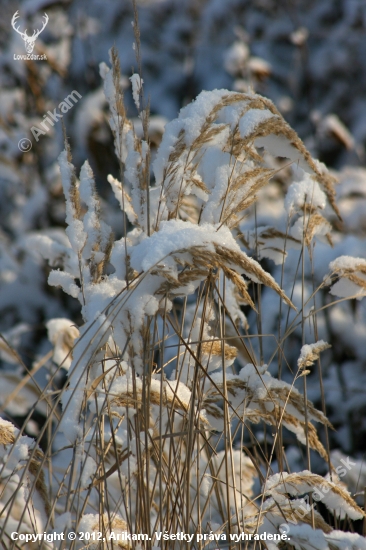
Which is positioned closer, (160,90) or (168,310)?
(168,310)

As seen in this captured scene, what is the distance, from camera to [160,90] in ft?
15.2

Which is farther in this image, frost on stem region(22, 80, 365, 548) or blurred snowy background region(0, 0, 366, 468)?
blurred snowy background region(0, 0, 366, 468)

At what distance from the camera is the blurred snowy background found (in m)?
3.07

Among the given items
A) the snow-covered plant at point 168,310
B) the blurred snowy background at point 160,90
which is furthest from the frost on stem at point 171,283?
the blurred snowy background at point 160,90

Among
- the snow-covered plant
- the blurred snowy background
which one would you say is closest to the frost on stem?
the snow-covered plant

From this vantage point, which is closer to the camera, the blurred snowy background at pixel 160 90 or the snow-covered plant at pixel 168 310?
the snow-covered plant at pixel 168 310

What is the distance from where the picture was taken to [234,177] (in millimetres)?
812

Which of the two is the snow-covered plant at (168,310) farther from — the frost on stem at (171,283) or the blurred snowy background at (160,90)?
the blurred snowy background at (160,90)

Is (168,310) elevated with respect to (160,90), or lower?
lower

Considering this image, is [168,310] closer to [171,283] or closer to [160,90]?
[171,283]

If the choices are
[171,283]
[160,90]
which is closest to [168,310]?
[171,283]

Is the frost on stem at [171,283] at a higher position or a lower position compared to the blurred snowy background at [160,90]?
lower

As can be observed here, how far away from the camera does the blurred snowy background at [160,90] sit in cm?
307

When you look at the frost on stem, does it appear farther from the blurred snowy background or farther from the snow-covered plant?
the blurred snowy background
